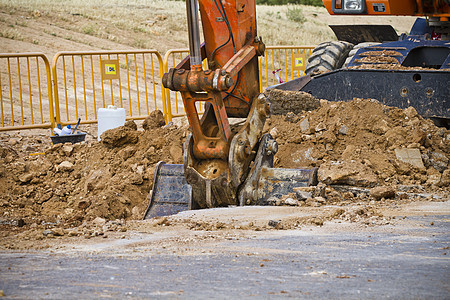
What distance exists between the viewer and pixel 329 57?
34.2 ft

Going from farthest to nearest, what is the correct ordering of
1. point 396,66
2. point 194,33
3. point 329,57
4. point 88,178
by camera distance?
point 329,57 → point 396,66 → point 88,178 → point 194,33

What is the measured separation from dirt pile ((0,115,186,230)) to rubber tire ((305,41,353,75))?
130 inches

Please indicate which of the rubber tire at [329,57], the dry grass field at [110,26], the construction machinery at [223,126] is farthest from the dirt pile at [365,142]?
the dry grass field at [110,26]

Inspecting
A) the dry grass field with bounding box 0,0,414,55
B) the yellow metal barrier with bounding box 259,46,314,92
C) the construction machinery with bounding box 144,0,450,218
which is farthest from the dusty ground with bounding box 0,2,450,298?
the dry grass field with bounding box 0,0,414,55

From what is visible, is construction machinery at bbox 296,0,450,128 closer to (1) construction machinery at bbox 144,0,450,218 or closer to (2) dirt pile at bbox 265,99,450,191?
(2) dirt pile at bbox 265,99,450,191

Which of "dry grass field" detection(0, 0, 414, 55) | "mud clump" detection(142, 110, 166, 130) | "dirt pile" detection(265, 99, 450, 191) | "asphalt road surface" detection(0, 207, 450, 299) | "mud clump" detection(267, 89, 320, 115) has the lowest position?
"asphalt road surface" detection(0, 207, 450, 299)

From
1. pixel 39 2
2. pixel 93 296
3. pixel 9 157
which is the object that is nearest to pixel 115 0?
pixel 39 2

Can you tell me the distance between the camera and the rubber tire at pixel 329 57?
10.3m

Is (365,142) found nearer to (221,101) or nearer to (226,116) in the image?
(226,116)

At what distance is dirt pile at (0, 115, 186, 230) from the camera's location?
6.63m

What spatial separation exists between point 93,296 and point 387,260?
1769mm

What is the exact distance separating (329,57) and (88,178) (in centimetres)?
489

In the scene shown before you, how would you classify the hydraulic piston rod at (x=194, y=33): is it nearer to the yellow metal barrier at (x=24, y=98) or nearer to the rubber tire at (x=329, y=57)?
the rubber tire at (x=329, y=57)

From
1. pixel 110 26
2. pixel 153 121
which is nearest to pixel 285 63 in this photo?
pixel 153 121
